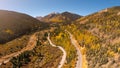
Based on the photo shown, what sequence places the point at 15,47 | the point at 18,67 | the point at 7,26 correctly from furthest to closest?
1. the point at 7,26
2. the point at 15,47
3. the point at 18,67

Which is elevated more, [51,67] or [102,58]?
[102,58]

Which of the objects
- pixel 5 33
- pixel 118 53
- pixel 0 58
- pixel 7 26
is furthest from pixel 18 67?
pixel 7 26

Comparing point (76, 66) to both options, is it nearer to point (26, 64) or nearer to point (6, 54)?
point (26, 64)

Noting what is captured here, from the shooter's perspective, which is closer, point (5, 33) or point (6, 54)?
point (6, 54)

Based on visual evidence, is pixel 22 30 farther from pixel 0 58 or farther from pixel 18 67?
pixel 18 67

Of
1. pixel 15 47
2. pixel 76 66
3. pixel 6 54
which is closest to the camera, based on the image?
pixel 76 66

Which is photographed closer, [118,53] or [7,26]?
[118,53]

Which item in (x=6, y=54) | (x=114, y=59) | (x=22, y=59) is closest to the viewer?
(x=114, y=59)

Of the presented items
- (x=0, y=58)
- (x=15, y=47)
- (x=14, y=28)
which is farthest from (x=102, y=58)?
(x=14, y=28)

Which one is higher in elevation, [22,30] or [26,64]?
[22,30]
